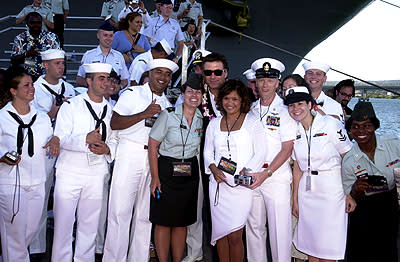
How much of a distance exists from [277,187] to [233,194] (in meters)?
0.37

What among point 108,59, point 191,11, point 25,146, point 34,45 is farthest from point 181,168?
point 191,11

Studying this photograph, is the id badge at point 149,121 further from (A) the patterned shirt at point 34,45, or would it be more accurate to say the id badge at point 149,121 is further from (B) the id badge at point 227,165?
(A) the patterned shirt at point 34,45

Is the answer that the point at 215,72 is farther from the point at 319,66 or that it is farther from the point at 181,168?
the point at 319,66

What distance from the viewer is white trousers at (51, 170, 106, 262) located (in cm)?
315

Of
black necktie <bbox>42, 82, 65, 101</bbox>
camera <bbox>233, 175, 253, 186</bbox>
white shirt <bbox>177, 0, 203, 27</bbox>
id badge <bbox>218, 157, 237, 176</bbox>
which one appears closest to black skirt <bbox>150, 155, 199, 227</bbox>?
id badge <bbox>218, 157, 237, 176</bbox>

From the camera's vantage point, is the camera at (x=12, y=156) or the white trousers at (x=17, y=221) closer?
the camera at (x=12, y=156)

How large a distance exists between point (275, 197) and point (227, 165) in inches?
18.9

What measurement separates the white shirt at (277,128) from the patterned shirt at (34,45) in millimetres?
3140

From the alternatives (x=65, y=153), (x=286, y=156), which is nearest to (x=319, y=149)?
(x=286, y=156)

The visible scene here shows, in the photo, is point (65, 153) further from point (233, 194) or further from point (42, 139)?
point (233, 194)

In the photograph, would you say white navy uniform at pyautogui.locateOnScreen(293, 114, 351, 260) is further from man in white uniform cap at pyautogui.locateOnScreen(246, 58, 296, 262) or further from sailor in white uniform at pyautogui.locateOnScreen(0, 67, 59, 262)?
sailor in white uniform at pyautogui.locateOnScreen(0, 67, 59, 262)

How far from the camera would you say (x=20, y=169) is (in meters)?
3.09

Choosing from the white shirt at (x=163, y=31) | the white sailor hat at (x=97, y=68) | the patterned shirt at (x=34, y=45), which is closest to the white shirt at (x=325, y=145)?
the white sailor hat at (x=97, y=68)

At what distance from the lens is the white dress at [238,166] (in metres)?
3.00
